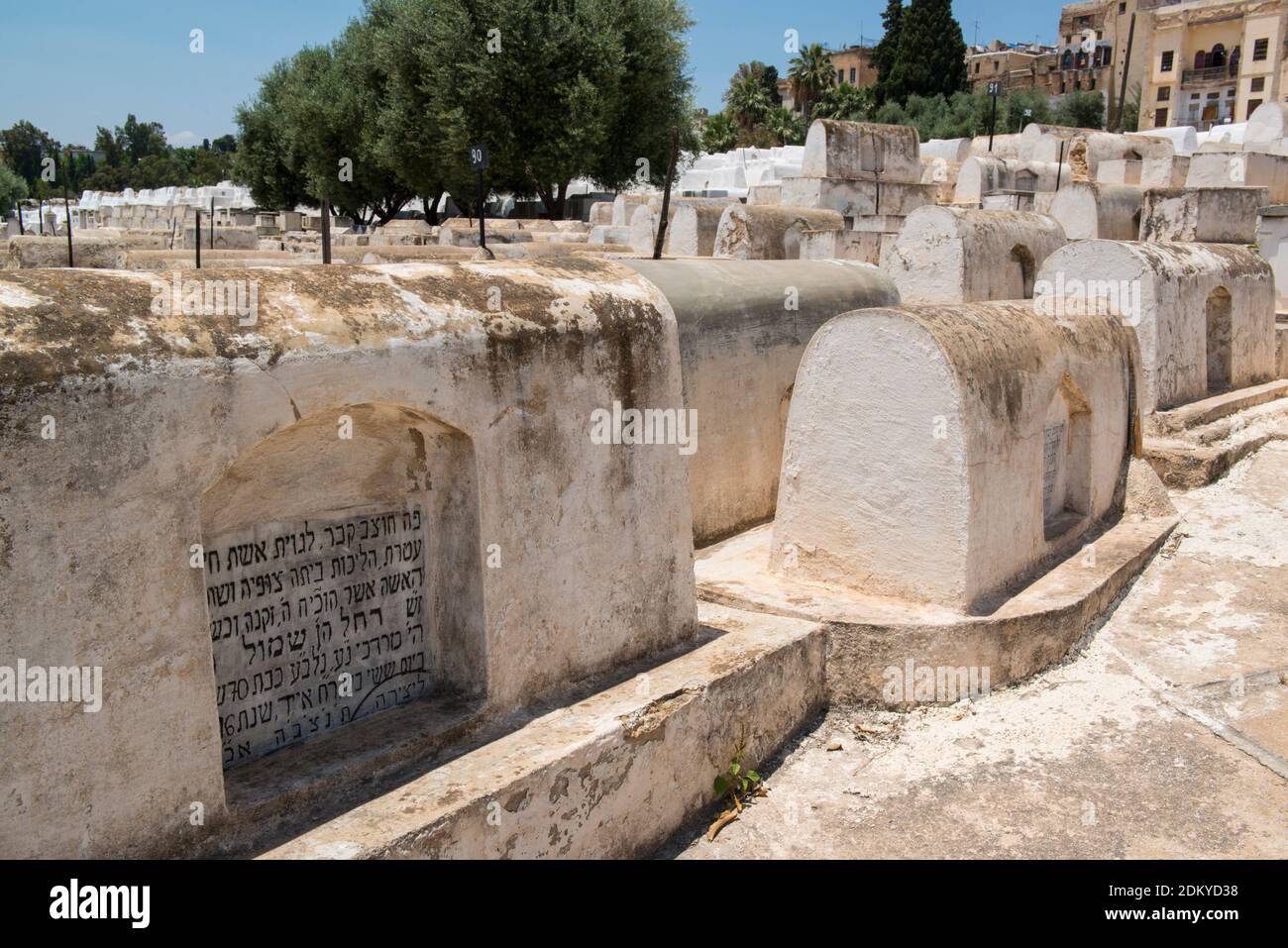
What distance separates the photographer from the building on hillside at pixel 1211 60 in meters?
44.7

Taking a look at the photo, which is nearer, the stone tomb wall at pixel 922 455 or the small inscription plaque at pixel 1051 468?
the stone tomb wall at pixel 922 455

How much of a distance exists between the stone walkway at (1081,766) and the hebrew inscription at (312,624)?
149 cm

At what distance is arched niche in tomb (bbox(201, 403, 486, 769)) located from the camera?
11.8 ft

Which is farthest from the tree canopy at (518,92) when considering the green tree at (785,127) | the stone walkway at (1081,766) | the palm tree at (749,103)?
the palm tree at (749,103)

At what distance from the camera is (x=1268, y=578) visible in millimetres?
7711

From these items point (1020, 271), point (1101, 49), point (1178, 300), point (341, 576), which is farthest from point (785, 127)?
point (341, 576)

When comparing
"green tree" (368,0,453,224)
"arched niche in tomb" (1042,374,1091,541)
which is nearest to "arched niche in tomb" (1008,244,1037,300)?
"arched niche in tomb" (1042,374,1091,541)

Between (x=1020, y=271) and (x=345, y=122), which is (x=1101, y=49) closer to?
(x=345, y=122)

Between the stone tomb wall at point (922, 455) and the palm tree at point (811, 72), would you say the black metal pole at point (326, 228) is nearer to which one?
the stone tomb wall at point (922, 455)

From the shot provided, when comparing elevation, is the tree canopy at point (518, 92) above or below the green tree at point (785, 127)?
below

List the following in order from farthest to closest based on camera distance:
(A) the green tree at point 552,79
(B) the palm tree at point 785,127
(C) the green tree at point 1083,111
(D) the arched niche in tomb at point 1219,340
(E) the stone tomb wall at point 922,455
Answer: (B) the palm tree at point 785,127 → (C) the green tree at point 1083,111 → (A) the green tree at point 552,79 → (D) the arched niche in tomb at point 1219,340 → (E) the stone tomb wall at point 922,455
